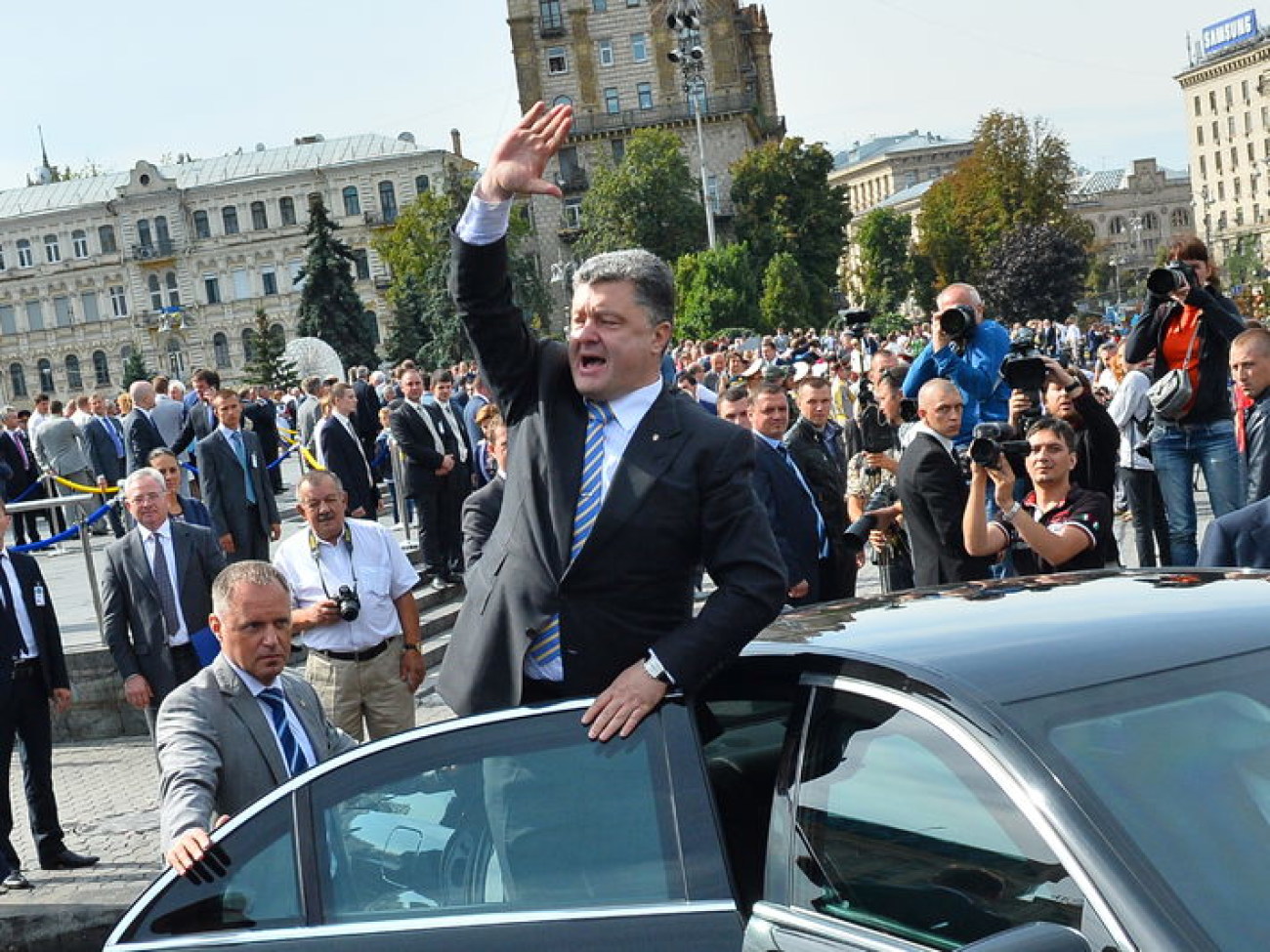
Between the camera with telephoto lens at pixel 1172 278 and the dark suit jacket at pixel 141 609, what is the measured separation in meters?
5.81

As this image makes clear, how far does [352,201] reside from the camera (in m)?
123

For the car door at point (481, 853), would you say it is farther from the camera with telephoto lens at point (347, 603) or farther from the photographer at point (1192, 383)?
the photographer at point (1192, 383)

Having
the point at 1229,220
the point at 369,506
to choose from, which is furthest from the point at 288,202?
the point at 369,506

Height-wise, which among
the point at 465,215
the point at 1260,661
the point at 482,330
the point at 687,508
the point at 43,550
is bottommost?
the point at 43,550

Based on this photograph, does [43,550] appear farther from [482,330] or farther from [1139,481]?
[482,330]

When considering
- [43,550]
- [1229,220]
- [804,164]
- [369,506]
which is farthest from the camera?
[1229,220]

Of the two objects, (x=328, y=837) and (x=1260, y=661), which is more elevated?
(x=1260, y=661)

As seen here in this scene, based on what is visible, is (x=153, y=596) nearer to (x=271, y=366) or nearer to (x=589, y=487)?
(x=589, y=487)

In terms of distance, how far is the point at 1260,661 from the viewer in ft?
10.4

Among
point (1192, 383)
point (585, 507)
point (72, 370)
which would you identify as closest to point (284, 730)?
point (585, 507)

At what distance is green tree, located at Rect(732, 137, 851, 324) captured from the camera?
91.2 meters

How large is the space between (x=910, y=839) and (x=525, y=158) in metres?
1.94

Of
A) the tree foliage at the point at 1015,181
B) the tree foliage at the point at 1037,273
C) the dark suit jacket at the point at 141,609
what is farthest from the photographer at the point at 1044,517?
the tree foliage at the point at 1015,181

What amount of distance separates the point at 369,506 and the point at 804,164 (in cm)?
7851
